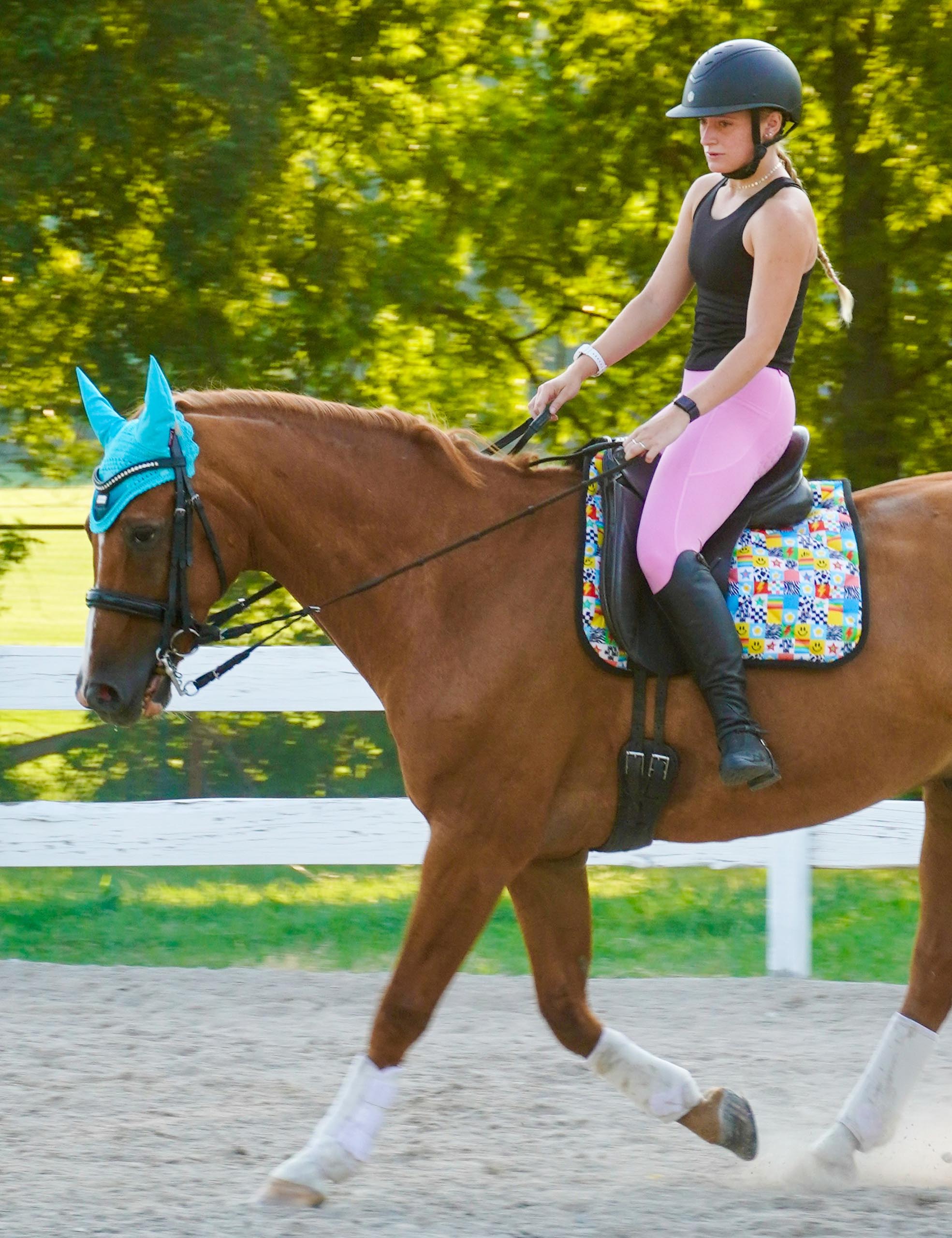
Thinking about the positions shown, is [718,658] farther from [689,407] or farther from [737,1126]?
[737,1126]

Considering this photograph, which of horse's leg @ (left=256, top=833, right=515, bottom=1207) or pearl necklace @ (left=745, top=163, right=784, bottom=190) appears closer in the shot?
horse's leg @ (left=256, top=833, right=515, bottom=1207)

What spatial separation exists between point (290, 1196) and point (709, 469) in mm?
1918

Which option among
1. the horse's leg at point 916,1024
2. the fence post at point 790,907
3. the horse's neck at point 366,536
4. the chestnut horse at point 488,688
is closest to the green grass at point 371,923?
the fence post at point 790,907

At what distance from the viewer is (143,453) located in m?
3.36

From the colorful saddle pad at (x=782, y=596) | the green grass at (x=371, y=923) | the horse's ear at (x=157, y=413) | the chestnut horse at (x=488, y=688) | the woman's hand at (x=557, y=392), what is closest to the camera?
the horse's ear at (x=157, y=413)

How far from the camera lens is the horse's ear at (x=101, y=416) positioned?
136 inches

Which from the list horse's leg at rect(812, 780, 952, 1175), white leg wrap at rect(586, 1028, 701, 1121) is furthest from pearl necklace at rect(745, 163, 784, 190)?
white leg wrap at rect(586, 1028, 701, 1121)

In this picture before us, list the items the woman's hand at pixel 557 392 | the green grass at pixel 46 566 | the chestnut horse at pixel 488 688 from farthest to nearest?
the green grass at pixel 46 566 → the woman's hand at pixel 557 392 → the chestnut horse at pixel 488 688

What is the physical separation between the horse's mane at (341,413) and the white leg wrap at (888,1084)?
175 cm

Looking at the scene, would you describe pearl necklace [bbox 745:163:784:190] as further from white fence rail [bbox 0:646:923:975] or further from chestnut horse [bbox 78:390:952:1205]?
white fence rail [bbox 0:646:923:975]

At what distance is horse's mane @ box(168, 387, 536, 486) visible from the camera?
3570 mm

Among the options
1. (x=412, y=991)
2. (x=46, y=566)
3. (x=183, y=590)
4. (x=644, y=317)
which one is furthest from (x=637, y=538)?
(x=46, y=566)

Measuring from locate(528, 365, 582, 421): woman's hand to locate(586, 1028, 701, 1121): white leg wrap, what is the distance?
5.24 feet

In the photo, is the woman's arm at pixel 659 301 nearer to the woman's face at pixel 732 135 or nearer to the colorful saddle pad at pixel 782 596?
the woman's face at pixel 732 135
